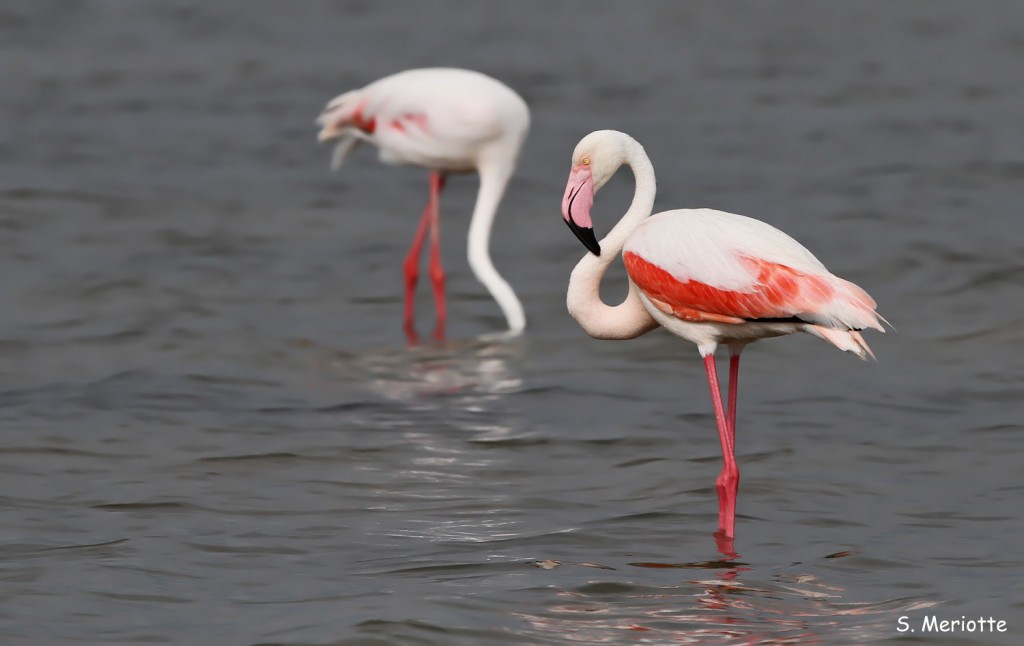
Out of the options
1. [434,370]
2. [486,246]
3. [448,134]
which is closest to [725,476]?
[434,370]

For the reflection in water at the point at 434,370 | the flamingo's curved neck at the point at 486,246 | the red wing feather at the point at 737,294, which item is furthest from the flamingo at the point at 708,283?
the flamingo's curved neck at the point at 486,246

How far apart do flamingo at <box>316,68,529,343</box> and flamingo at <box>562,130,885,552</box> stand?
11.8ft

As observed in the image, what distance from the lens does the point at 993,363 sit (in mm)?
9406

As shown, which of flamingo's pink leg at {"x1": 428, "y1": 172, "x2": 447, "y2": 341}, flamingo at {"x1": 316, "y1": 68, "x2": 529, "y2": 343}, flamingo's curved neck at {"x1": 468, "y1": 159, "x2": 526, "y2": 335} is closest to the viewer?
flamingo's curved neck at {"x1": 468, "y1": 159, "x2": 526, "y2": 335}

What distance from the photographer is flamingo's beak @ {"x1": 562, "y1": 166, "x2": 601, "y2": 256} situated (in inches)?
251

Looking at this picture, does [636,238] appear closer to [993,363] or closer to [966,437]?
[966,437]

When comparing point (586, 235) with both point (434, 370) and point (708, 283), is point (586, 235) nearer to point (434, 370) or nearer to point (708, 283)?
point (708, 283)

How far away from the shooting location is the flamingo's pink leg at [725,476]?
640 centimetres

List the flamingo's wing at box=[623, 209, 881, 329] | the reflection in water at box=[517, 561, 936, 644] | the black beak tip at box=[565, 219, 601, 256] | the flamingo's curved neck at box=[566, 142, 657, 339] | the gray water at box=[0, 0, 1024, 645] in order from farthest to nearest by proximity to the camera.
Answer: the flamingo's curved neck at box=[566, 142, 657, 339] < the black beak tip at box=[565, 219, 601, 256] < the flamingo's wing at box=[623, 209, 881, 329] < the gray water at box=[0, 0, 1024, 645] < the reflection in water at box=[517, 561, 936, 644]

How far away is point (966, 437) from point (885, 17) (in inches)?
521

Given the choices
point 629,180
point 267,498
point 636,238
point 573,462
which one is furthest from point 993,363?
point 629,180
